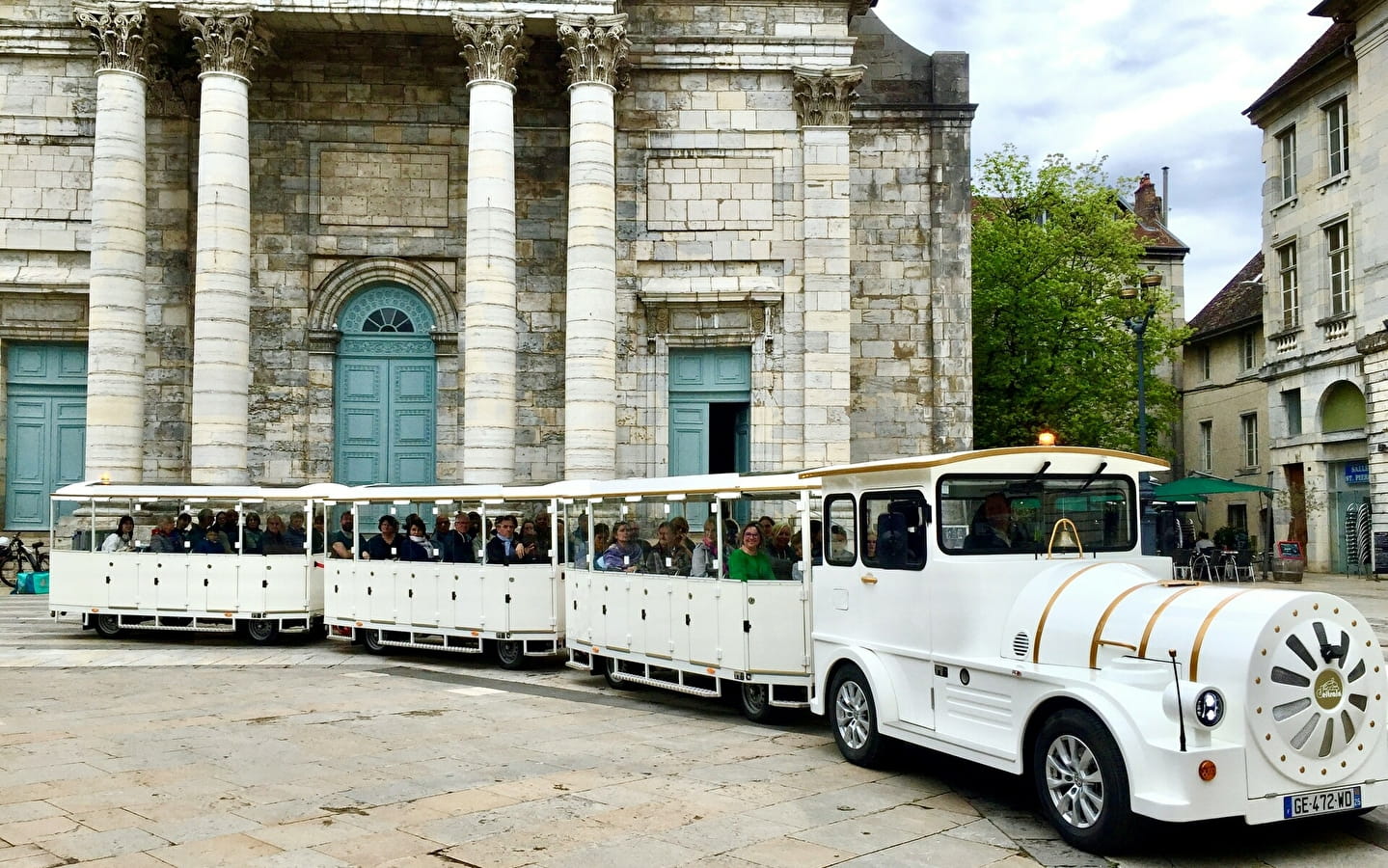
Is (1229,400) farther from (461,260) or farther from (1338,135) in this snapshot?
(461,260)

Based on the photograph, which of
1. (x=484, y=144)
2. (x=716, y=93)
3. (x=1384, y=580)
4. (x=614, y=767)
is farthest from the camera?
(x=1384, y=580)

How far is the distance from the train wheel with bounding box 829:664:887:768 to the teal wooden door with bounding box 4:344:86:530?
19202 millimetres

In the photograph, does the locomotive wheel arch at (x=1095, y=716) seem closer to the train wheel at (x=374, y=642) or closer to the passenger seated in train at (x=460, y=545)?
the passenger seated in train at (x=460, y=545)

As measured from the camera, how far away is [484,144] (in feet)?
68.9

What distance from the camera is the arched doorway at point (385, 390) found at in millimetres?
23766

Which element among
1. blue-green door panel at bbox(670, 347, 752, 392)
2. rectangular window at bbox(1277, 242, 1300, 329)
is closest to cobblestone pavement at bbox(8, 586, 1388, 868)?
blue-green door panel at bbox(670, 347, 752, 392)

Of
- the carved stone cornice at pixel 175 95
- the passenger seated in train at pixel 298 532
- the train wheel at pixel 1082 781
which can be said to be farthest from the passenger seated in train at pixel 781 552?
the carved stone cornice at pixel 175 95

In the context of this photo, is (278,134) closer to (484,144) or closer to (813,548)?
(484,144)

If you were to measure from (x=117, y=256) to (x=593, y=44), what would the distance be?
356 inches

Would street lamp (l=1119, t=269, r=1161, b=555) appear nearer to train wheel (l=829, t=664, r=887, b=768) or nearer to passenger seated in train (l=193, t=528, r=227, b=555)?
train wheel (l=829, t=664, r=887, b=768)

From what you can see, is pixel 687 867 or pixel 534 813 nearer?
pixel 687 867

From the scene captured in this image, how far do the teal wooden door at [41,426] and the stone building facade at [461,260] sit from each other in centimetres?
4

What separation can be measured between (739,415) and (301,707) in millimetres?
13722

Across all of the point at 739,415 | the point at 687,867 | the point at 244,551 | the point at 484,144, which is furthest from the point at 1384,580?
the point at 687,867
